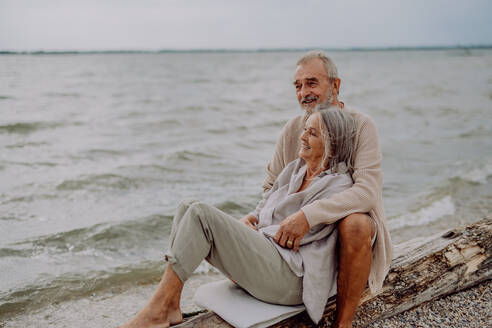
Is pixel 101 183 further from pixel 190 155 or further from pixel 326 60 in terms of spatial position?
pixel 326 60

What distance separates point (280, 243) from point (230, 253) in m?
0.36

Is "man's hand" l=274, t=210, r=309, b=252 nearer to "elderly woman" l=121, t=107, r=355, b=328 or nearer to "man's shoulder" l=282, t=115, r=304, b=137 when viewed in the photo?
"elderly woman" l=121, t=107, r=355, b=328

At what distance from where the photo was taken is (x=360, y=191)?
300 cm

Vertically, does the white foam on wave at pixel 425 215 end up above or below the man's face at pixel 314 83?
below

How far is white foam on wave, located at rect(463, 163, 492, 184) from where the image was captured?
395 inches

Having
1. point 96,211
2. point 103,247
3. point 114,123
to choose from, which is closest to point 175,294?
point 103,247

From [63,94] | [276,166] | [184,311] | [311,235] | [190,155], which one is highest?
[276,166]

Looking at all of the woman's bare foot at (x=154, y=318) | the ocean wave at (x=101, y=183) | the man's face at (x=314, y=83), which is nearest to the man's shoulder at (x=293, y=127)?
the man's face at (x=314, y=83)

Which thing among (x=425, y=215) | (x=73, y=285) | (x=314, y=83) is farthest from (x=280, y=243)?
(x=425, y=215)

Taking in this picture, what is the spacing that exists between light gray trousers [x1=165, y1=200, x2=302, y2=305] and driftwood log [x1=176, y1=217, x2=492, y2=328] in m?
0.39

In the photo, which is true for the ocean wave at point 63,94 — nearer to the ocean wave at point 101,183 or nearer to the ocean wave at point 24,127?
the ocean wave at point 24,127

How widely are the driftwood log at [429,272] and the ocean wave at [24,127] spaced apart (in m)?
14.2

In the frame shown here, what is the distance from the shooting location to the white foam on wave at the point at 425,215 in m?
7.61

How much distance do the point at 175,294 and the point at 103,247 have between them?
413cm
